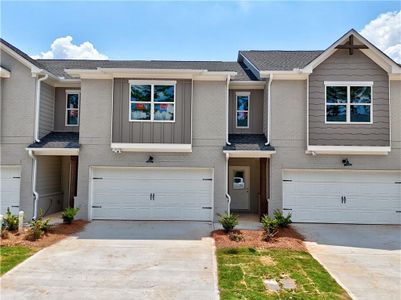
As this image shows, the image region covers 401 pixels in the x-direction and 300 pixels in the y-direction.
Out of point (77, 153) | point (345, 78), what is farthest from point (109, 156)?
point (345, 78)

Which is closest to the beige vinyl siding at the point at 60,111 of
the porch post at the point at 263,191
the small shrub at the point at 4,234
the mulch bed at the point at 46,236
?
the mulch bed at the point at 46,236

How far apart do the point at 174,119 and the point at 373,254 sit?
313 inches

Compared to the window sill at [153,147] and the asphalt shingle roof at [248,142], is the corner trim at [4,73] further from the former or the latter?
the asphalt shingle roof at [248,142]

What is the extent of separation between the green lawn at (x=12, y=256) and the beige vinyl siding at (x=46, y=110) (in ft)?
18.3

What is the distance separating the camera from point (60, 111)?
1367cm

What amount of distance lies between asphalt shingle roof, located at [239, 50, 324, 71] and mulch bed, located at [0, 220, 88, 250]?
9627 millimetres

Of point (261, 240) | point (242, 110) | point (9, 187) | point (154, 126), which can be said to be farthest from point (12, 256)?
point (242, 110)

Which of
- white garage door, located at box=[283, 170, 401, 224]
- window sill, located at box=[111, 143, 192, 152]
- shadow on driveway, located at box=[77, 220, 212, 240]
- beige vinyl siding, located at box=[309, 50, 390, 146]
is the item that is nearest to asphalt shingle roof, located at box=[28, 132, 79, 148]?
window sill, located at box=[111, 143, 192, 152]

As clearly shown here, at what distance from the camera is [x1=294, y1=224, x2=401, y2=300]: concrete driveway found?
634cm

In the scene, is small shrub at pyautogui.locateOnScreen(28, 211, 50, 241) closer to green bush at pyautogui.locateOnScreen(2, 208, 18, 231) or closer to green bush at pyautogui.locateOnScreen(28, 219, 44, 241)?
green bush at pyautogui.locateOnScreen(28, 219, 44, 241)

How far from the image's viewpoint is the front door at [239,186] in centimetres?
1460

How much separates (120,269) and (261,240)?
4418mm

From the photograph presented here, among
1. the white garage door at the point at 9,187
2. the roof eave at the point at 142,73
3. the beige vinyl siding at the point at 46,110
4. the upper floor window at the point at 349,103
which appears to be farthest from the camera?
the beige vinyl siding at the point at 46,110

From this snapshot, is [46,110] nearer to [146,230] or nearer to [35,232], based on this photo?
[35,232]
